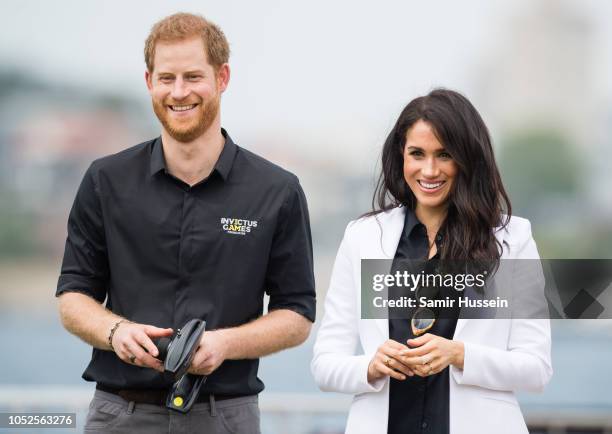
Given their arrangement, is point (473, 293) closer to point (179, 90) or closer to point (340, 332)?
point (340, 332)

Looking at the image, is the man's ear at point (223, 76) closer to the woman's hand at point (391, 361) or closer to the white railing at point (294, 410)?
the woman's hand at point (391, 361)

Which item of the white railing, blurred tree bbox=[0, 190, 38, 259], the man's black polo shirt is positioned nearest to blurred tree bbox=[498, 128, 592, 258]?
blurred tree bbox=[0, 190, 38, 259]

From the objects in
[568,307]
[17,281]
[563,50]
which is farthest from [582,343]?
[568,307]

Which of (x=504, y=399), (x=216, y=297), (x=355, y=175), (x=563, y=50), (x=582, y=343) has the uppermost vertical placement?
(x=563, y=50)

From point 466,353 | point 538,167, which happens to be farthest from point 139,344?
point 538,167

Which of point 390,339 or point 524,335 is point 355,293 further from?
point 524,335

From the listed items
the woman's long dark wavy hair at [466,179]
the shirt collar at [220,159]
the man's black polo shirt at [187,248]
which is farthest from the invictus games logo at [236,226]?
the woman's long dark wavy hair at [466,179]

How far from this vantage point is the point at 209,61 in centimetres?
285

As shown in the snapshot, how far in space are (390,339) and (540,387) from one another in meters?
0.39

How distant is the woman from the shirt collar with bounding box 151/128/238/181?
1.26 feet

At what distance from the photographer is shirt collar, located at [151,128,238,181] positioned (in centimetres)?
296

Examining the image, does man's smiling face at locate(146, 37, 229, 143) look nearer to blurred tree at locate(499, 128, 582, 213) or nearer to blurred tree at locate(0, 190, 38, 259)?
blurred tree at locate(0, 190, 38, 259)

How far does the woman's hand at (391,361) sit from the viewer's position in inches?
101

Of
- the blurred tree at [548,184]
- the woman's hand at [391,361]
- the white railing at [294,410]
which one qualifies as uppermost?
the blurred tree at [548,184]
